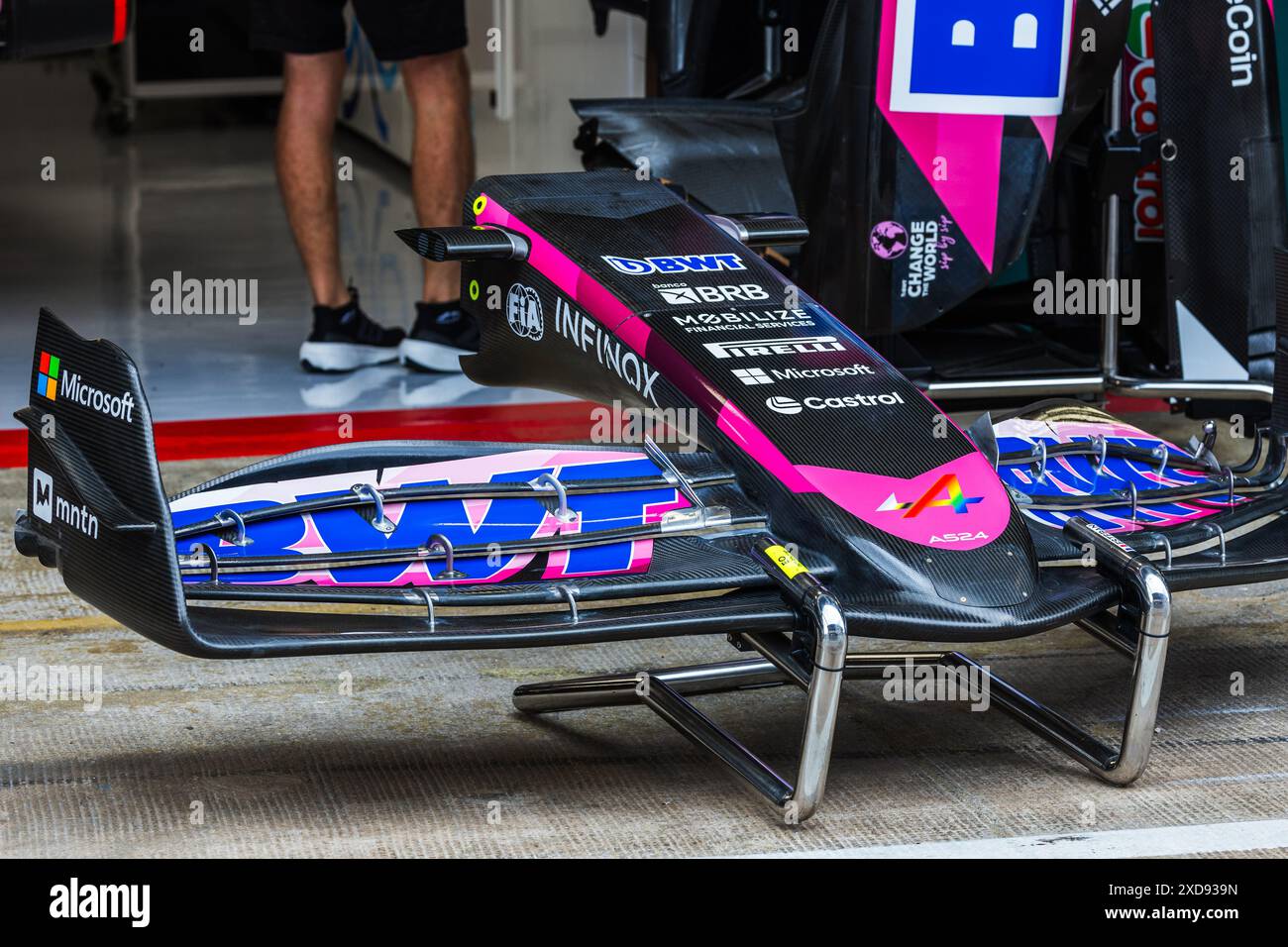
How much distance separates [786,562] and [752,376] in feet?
1.15

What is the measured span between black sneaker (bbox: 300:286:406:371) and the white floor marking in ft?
10.7

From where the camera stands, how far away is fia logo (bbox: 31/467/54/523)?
238cm

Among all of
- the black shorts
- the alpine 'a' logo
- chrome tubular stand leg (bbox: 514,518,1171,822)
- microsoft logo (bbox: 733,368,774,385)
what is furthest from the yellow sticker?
the black shorts

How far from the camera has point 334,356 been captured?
5.29 meters

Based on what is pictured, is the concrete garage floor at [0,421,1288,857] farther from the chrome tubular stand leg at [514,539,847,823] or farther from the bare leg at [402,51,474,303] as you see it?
the bare leg at [402,51,474,303]

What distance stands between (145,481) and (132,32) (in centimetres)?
927

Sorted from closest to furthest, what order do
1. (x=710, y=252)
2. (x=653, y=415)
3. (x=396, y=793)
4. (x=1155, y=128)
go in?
1. (x=396, y=793)
2. (x=653, y=415)
3. (x=710, y=252)
4. (x=1155, y=128)

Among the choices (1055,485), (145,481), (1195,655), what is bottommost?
(1195,655)

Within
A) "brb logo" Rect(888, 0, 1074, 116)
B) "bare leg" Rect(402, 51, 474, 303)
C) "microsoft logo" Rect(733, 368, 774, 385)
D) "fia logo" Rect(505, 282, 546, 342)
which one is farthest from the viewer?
"bare leg" Rect(402, 51, 474, 303)

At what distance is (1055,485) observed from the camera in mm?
2861

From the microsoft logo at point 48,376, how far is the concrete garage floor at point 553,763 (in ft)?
1.93

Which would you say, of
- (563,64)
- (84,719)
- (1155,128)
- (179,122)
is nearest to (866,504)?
(84,719)

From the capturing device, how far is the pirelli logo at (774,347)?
8.81 ft
